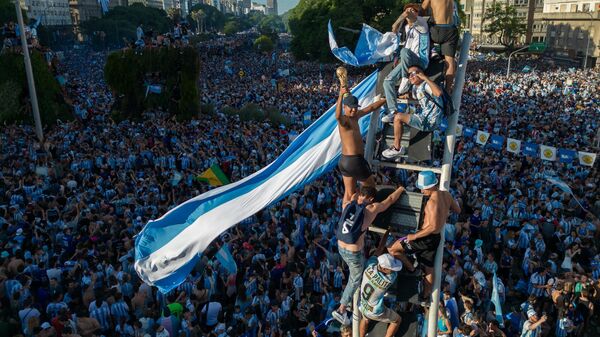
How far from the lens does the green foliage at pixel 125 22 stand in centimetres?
8206

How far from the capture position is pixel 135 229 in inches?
463

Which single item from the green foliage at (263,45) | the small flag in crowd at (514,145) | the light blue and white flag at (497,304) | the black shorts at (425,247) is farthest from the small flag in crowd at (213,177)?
the green foliage at (263,45)

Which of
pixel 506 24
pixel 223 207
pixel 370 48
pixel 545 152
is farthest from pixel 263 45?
pixel 370 48

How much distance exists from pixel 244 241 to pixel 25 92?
702 inches

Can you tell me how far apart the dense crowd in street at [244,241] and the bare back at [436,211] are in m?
2.71

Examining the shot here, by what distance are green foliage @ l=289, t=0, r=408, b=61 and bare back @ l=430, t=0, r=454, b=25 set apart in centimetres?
3977

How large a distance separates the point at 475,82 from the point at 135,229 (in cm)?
3094

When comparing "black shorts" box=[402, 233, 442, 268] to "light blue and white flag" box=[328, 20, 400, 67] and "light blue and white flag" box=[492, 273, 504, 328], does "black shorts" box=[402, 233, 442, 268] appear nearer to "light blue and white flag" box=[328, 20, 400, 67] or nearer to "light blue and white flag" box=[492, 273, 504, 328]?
"light blue and white flag" box=[328, 20, 400, 67]

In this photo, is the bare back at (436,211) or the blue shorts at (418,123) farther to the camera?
the blue shorts at (418,123)

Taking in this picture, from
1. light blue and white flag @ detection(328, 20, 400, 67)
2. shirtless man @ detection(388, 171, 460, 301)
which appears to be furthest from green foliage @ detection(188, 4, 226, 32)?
shirtless man @ detection(388, 171, 460, 301)

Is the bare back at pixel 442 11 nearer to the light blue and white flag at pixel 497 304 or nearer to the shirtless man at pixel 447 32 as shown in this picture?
the shirtless man at pixel 447 32

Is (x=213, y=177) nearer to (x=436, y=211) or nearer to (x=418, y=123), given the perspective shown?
(x=418, y=123)

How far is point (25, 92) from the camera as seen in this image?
23734 mm

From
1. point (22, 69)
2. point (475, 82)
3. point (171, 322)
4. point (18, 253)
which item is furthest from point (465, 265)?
point (475, 82)
